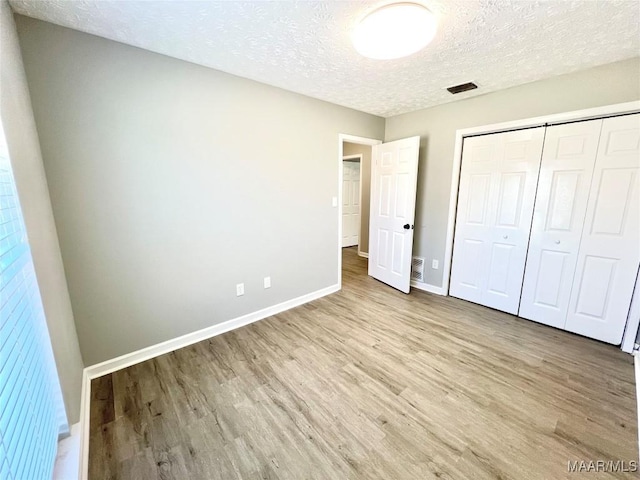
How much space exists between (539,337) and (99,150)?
12.8 ft

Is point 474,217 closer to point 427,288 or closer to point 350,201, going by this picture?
point 427,288

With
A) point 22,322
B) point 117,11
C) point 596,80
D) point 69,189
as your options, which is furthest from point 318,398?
point 596,80

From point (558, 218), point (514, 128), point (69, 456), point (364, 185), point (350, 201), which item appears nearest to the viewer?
point (69, 456)

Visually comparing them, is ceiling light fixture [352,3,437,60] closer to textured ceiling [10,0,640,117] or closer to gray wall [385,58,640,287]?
textured ceiling [10,0,640,117]

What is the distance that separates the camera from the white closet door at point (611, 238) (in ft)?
6.89

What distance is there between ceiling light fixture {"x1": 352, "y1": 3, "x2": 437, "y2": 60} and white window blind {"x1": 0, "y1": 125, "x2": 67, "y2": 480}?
181 cm

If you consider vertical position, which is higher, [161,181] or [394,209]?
[161,181]

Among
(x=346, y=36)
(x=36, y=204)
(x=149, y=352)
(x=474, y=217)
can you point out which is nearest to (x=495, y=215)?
(x=474, y=217)

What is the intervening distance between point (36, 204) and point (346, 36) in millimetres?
2010

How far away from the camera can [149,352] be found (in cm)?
214

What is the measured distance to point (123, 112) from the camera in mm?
1836

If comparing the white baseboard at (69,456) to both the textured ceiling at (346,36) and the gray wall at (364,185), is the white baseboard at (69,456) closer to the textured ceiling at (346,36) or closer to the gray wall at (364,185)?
the textured ceiling at (346,36)

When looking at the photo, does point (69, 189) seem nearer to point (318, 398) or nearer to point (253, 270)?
point (253, 270)

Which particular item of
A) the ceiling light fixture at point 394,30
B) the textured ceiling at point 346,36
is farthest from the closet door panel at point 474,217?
the ceiling light fixture at point 394,30
